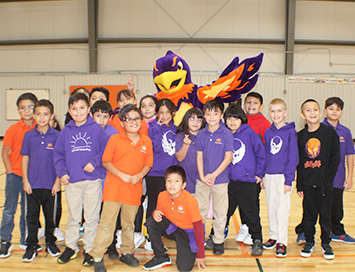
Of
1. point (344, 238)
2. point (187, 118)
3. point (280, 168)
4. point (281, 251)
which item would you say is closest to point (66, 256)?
point (187, 118)

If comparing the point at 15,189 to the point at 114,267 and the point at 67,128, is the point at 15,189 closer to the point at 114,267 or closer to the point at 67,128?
the point at 67,128

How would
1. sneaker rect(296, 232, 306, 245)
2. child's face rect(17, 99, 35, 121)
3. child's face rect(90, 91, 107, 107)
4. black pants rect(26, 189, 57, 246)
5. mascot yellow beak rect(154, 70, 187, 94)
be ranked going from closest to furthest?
black pants rect(26, 189, 57, 246) < child's face rect(17, 99, 35, 121) < sneaker rect(296, 232, 306, 245) < mascot yellow beak rect(154, 70, 187, 94) < child's face rect(90, 91, 107, 107)

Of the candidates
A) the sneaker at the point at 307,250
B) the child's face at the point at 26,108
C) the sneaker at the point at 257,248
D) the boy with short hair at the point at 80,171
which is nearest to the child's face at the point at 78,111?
the boy with short hair at the point at 80,171

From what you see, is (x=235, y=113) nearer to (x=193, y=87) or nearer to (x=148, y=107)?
(x=193, y=87)

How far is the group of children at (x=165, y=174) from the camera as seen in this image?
2160 millimetres

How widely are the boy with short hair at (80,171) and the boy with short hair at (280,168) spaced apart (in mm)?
1470

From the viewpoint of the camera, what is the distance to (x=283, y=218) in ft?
7.82

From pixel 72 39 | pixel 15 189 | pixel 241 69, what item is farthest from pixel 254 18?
pixel 15 189

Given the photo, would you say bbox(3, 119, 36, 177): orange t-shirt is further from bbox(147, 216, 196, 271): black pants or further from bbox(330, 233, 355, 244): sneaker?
Answer: bbox(330, 233, 355, 244): sneaker

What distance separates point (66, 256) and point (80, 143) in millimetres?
925

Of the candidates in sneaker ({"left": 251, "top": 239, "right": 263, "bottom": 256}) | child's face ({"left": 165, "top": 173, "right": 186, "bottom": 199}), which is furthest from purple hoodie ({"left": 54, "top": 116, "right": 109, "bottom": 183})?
sneaker ({"left": 251, "top": 239, "right": 263, "bottom": 256})

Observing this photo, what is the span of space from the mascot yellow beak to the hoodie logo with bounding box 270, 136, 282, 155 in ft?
3.48

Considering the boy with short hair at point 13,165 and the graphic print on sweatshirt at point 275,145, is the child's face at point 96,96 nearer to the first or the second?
the boy with short hair at point 13,165

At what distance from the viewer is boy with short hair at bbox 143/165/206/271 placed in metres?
2.09
